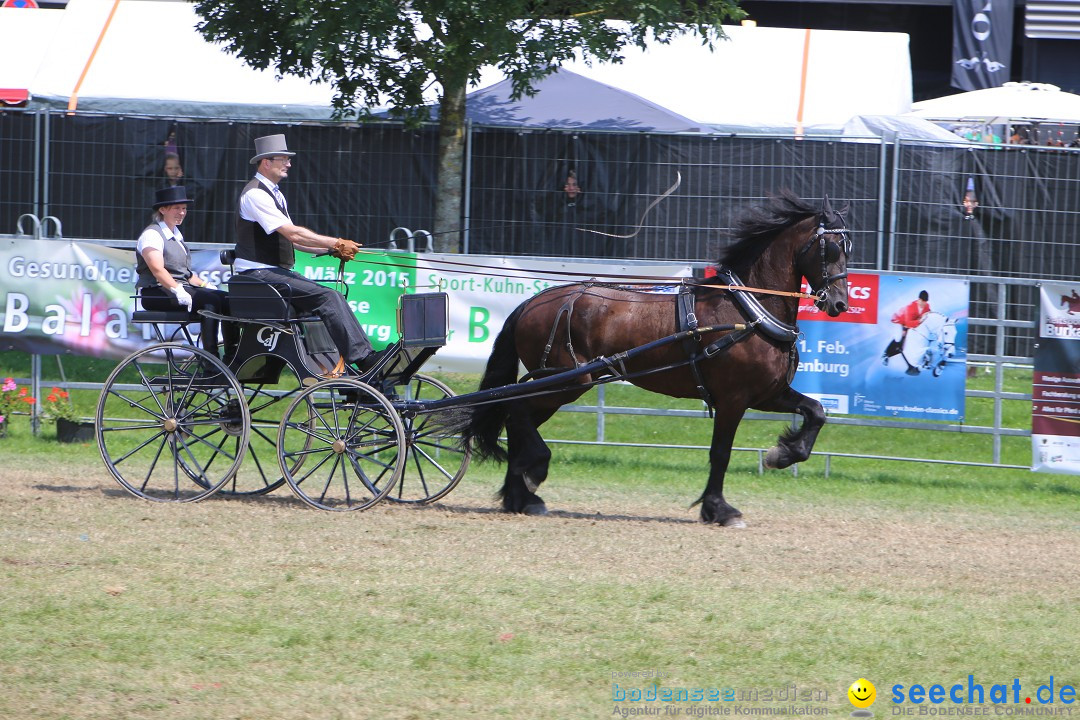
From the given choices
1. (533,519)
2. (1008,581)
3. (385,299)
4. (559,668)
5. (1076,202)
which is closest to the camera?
(559,668)

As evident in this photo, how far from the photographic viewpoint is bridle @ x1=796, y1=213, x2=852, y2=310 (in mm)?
8156

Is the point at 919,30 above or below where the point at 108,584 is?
above

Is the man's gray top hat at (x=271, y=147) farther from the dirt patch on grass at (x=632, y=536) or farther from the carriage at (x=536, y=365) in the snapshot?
the dirt patch on grass at (x=632, y=536)

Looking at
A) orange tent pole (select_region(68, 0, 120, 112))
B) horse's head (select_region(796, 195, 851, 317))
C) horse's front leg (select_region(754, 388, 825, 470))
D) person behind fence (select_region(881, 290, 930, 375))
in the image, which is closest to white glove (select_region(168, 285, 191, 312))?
horse's front leg (select_region(754, 388, 825, 470))

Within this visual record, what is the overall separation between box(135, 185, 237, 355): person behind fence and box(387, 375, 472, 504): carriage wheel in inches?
52.3

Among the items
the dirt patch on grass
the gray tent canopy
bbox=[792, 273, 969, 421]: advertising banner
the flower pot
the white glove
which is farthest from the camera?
the gray tent canopy

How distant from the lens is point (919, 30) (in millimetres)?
24453

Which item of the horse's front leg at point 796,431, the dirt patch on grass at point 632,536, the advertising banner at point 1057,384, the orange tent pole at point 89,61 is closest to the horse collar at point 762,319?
the horse's front leg at point 796,431

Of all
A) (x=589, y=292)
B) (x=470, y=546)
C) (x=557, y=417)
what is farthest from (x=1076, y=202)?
(x=470, y=546)

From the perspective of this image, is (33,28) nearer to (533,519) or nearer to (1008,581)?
(533,519)

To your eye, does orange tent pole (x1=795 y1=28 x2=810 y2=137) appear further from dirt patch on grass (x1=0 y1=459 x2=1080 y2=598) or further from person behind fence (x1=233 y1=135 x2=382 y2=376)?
person behind fence (x1=233 y1=135 x2=382 y2=376)

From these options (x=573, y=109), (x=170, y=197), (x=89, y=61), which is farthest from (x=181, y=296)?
(x=89, y=61)

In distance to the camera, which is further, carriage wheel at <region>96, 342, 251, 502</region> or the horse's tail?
the horse's tail

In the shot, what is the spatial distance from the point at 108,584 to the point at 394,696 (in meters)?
2.01
